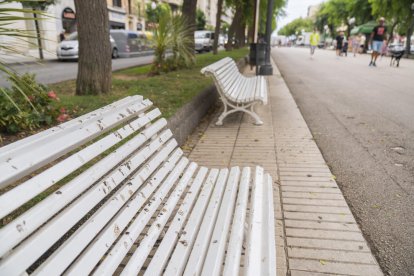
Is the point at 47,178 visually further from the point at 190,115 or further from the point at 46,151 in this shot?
the point at 190,115

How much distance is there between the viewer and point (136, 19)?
45312mm

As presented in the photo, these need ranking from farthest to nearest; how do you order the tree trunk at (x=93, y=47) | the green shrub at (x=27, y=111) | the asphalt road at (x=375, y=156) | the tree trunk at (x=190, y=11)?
the tree trunk at (x=190, y=11) → the tree trunk at (x=93, y=47) → the green shrub at (x=27, y=111) → the asphalt road at (x=375, y=156)

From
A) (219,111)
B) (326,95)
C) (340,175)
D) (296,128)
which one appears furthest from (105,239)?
(326,95)

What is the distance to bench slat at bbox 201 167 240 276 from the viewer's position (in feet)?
4.71

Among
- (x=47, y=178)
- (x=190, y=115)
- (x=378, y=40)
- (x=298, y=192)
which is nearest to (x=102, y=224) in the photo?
(x=47, y=178)

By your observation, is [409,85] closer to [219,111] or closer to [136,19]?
[219,111]

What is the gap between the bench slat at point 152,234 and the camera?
56.4 inches

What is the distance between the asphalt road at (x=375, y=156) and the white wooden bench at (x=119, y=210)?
3.23ft

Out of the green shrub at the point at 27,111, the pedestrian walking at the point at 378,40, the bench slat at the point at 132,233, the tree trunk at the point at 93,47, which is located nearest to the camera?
the bench slat at the point at 132,233

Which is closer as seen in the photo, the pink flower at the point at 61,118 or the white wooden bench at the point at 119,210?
the white wooden bench at the point at 119,210

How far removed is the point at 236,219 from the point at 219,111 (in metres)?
5.11

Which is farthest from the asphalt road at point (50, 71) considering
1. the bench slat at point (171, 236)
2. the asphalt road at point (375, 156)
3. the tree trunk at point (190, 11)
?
the bench slat at point (171, 236)

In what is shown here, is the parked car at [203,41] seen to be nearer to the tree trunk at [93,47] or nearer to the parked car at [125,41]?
the parked car at [125,41]

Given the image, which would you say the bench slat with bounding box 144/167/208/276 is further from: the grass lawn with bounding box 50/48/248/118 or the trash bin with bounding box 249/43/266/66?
the trash bin with bounding box 249/43/266/66
